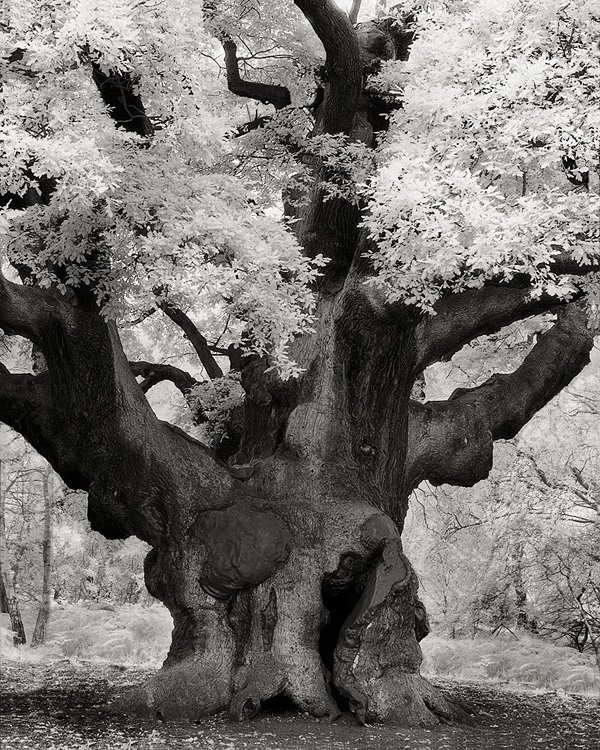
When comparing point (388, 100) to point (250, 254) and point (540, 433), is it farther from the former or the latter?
point (540, 433)

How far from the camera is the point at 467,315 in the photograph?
9719 mm

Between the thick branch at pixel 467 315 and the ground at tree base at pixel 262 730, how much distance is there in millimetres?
4055

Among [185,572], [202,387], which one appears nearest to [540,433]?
[202,387]

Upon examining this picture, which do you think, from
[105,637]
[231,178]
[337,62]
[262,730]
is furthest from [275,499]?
[105,637]

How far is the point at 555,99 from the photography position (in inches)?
272

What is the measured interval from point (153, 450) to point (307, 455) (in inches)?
64.4

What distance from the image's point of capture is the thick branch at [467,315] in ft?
31.5

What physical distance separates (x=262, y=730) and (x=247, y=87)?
7.96 m

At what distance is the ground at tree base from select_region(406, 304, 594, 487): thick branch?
2741 mm

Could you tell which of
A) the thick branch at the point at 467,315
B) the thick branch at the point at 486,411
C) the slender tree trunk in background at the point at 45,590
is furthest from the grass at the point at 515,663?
the slender tree trunk in background at the point at 45,590

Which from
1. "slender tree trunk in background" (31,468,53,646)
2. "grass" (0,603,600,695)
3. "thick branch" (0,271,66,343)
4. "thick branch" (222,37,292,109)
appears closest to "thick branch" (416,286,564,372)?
"thick branch" (222,37,292,109)

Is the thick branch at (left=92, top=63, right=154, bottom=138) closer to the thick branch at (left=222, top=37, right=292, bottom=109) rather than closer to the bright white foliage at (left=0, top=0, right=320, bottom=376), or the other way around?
the bright white foliage at (left=0, top=0, right=320, bottom=376)

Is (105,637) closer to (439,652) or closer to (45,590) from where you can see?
(45,590)

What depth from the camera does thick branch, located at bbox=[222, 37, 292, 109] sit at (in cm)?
1084
